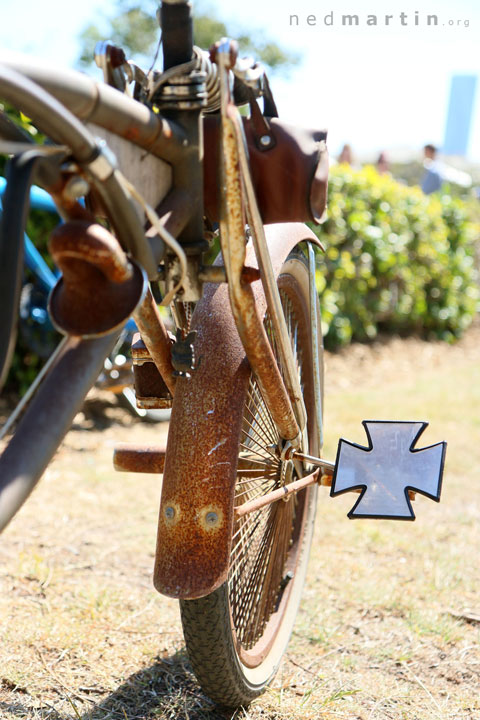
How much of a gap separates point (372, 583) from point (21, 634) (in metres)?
1.17

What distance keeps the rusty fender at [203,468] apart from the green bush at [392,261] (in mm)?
4627

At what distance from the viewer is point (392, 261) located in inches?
277

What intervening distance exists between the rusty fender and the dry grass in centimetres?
57

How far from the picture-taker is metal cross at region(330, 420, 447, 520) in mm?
1635

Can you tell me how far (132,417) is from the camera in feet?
15.0

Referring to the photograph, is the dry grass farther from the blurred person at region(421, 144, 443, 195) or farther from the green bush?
the blurred person at region(421, 144, 443, 195)

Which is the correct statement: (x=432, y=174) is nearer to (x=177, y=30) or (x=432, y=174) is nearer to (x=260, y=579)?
(x=260, y=579)

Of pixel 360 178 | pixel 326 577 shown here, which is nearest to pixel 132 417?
pixel 326 577

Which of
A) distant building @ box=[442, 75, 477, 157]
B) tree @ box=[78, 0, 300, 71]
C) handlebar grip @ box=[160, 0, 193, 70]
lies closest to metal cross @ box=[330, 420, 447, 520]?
handlebar grip @ box=[160, 0, 193, 70]

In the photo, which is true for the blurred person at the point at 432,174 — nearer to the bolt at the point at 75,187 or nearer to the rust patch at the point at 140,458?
the rust patch at the point at 140,458

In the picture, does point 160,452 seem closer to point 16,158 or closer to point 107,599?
point 107,599

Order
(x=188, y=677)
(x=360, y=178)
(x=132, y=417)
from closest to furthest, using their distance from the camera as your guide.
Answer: (x=188, y=677)
(x=132, y=417)
(x=360, y=178)

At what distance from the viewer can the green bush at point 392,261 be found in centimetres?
649

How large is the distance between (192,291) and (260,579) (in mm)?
937
